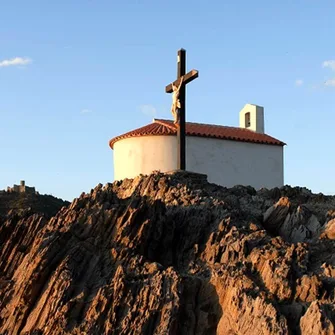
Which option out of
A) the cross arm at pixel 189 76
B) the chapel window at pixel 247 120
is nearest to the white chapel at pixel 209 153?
the chapel window at pixel 247 120

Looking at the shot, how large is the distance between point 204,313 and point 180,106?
846cm

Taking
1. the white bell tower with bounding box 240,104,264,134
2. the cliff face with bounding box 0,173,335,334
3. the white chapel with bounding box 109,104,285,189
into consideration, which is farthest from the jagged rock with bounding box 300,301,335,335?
the white bell tower with bounding box 240,104,264,134

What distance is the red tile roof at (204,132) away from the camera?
26406 mm

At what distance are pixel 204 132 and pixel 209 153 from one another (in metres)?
0.91

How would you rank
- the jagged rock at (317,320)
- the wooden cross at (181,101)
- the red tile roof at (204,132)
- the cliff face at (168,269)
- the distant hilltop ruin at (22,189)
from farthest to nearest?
the distant hilltop ruin at (22,189)
the red tile roof at (204,132)
the wooden cross at (181,101)
the cliff face at (168,269)
the jagged rock at (317,320)

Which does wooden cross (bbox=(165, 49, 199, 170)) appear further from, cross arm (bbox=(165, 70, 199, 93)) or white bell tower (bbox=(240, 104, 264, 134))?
white bell tower (bbox=(240, 104, 264, 134))

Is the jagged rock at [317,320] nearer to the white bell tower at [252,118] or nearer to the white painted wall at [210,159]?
the white painted wall at [210,159]

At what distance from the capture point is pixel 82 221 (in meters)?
11.8

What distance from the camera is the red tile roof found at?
26.4 meters

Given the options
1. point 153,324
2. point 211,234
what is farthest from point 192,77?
point 153,324

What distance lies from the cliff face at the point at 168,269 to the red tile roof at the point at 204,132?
13.0 metres

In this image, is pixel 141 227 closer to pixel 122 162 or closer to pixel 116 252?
pixel 116 252

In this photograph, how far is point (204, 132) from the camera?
88.1 ft

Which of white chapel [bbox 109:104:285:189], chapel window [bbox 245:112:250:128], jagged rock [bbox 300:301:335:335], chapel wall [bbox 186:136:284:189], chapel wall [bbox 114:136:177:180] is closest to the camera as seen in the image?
jagged rock [bbox 300:301:335:335]
